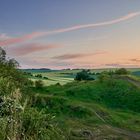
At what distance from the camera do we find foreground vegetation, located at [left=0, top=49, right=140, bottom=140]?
19781 millimetres

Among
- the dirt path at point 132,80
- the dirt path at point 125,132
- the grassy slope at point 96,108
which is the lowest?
the dirt path at point 125,132

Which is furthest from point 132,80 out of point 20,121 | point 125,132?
point 20,121

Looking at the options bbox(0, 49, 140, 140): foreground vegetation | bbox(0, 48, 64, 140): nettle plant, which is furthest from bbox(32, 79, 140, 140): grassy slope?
bbox(0, 48, 64, 140): nettle plant

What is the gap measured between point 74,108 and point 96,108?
377cm

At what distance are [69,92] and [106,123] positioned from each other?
60.4ft

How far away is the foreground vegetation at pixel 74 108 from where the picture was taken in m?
19.8

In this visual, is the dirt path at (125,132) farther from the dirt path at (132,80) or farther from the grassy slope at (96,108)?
the dirt path at (132,80)

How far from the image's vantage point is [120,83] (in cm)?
7594

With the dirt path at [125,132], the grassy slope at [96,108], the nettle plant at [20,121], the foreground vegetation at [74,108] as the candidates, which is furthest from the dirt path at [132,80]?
the nettle plant at [20,121]

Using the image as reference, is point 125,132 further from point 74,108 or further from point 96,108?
point 96,108

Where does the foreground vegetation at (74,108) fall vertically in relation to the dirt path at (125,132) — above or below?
above

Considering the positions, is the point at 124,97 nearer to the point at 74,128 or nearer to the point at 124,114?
the point at 124,114

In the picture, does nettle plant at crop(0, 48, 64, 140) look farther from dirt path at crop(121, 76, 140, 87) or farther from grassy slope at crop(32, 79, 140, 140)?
Answer: dirt path at crop(121, 76, 140, 87)

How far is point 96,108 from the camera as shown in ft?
201
